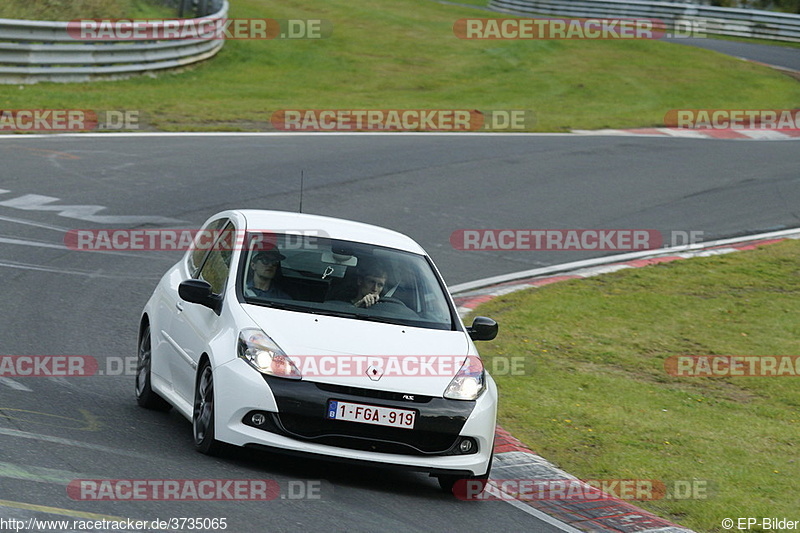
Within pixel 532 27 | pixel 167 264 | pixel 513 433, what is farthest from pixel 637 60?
pixel 513 433

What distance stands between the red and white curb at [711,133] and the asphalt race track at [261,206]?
0.76m

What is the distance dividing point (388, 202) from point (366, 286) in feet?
29.8

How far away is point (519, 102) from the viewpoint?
28125 mm

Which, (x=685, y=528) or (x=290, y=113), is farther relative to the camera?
(x=290, y=113)

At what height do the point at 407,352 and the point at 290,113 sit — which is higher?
the point at 407,352

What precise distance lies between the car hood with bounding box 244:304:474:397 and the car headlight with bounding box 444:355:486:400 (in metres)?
0.04

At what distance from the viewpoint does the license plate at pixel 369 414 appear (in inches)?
274

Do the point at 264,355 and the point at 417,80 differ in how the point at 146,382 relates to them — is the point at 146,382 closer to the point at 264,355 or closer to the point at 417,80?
the point at 264,355

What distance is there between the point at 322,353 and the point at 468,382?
35.8 inches

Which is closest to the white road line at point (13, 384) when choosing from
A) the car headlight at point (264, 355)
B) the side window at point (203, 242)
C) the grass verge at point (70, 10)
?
the side window at point (203, 242)

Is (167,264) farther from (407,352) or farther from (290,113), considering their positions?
(290,113)

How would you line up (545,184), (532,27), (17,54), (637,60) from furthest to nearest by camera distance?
(532,27) < (637,60) < (17,54) < (545,184)

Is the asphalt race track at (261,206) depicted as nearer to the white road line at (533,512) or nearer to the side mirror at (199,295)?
the white road line at (533,512)

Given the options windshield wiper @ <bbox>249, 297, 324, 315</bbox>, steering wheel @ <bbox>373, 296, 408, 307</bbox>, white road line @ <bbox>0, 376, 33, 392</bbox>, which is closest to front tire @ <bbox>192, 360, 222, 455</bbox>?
windshield wiper @ <bbox>249, 297, 324, 315</bbox>
